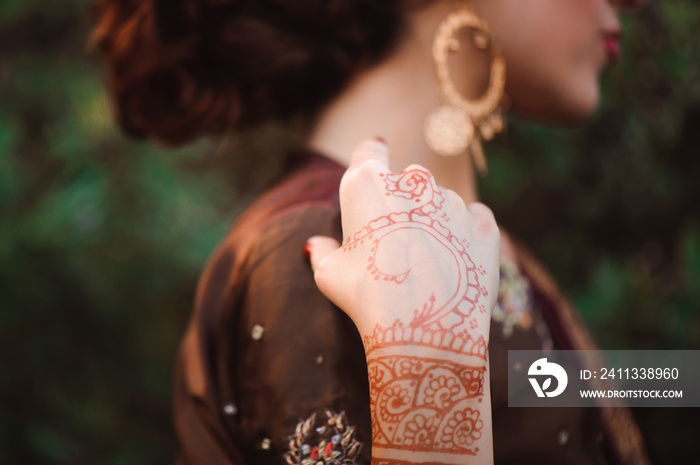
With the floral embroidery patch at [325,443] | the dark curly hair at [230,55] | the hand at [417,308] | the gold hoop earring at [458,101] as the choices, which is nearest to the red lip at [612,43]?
the gold hoop earring at [458,101]

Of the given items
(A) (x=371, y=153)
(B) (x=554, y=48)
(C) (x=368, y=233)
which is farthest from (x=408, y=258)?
(B) (x=554, y=48)

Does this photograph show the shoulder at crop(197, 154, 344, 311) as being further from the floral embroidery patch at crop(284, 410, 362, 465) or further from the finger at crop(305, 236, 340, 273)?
the floral embroidery patch at crop(284, 410, 362, 465)

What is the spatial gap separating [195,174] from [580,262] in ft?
3.84

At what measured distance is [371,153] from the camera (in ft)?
2.40

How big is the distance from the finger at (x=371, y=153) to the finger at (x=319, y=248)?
0.09 m

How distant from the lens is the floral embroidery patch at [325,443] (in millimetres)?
661

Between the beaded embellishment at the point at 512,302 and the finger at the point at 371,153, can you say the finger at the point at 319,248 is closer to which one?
the finger at the point at 371,153

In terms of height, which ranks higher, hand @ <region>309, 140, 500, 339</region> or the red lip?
the red lip

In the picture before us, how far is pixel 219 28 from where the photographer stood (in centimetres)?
108

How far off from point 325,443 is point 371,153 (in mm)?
336

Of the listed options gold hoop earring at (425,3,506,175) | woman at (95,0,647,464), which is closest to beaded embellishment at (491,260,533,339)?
woman at (95,0,647,464)

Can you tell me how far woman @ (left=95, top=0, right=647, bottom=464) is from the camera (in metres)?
0.61

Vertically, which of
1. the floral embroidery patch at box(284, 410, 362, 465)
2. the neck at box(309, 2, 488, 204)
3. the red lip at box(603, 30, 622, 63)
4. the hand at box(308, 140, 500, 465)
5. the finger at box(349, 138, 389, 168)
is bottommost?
the floral embroidery patch at box(284, 410, 362, 465)

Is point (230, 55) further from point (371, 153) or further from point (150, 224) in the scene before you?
point (150, 224)
